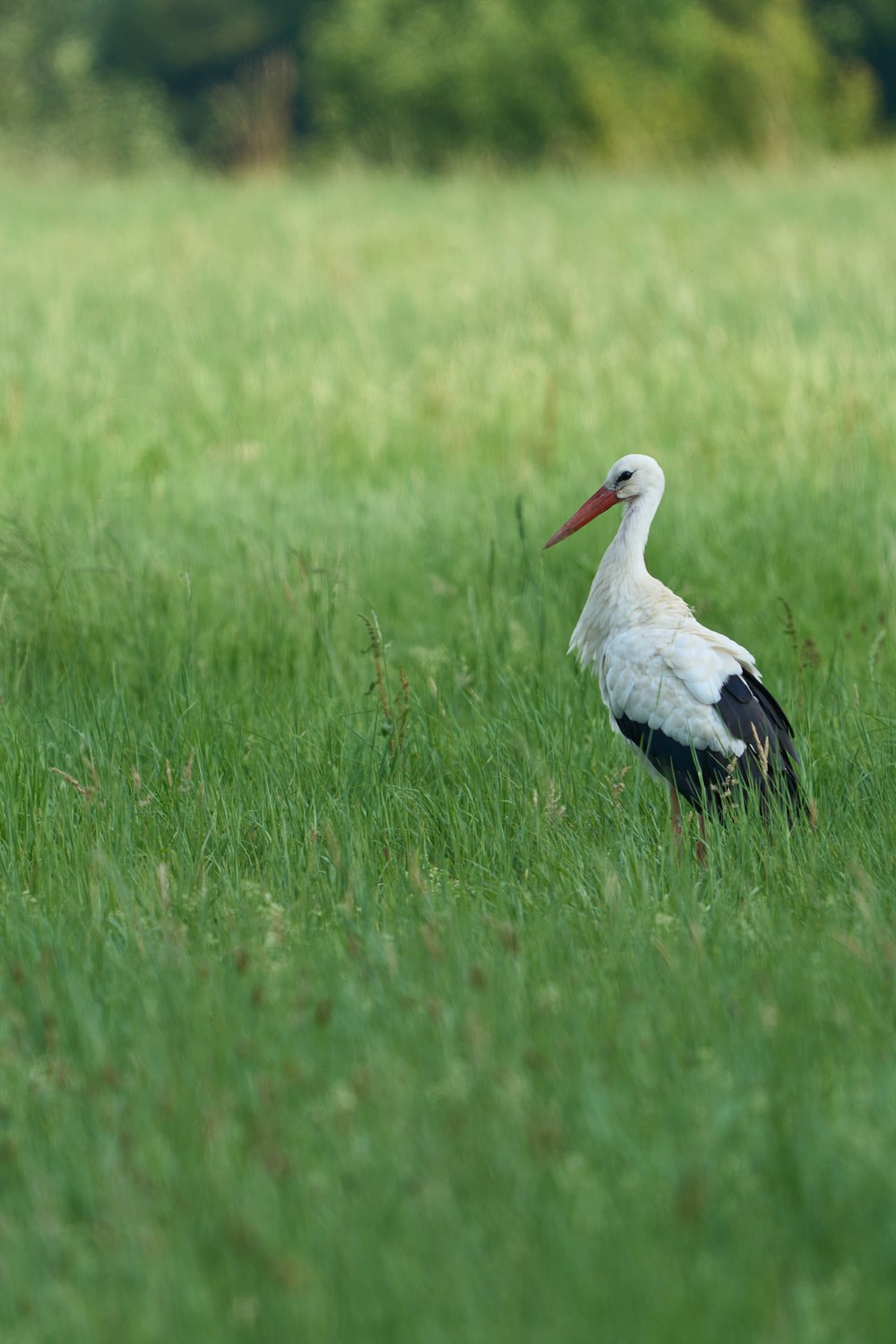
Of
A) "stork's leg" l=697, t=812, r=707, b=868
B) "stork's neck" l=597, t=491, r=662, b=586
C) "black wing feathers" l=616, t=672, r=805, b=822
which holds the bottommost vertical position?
"stork's leg" l=697, t=812, r=707, b=868

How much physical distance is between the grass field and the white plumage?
14cm

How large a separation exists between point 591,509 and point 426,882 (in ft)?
5.82

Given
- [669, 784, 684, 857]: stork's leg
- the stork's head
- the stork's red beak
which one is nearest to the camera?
[669, 784, 684, 857]: stork's leg

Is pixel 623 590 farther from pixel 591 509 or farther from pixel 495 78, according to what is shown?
pixel 495 78

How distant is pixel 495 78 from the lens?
3441 centimetres

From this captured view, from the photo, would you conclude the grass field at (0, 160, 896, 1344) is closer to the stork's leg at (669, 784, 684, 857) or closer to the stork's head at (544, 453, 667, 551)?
the stork's leg at (669, 784, 684, 857)

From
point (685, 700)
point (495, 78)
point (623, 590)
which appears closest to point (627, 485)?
point (623, 590)

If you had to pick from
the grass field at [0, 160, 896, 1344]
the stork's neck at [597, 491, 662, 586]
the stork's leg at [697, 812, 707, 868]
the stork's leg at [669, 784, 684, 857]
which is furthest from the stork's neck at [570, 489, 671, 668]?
the stork's leg at [697, 812, 707, 868]

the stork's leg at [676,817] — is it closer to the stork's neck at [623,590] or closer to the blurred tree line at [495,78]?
the stork's neck at [623,590]

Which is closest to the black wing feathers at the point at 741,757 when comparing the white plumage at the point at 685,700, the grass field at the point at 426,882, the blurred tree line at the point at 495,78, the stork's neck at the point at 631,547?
the white plumage at the point at 685,700

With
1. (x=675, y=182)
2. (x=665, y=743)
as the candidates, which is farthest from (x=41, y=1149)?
(x=675, y=182)

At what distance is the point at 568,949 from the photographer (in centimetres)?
293

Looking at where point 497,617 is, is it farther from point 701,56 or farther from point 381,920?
point 701,56

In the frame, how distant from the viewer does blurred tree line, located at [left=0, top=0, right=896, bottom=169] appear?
33.7 m
